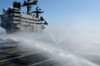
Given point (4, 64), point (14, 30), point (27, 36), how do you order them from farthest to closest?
point (27, 36) < point (14, 30) < point (4, 64)

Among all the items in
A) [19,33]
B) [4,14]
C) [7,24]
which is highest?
[4,14]

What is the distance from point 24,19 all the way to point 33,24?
3.86 metres

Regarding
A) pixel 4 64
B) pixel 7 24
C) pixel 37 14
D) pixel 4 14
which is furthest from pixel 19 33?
pixel 4 64

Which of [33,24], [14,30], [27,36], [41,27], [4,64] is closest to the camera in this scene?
[4,64]

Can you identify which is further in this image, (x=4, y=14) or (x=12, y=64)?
(x=4, y=14)

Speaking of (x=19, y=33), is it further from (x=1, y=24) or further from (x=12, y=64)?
(x=12, y=64)

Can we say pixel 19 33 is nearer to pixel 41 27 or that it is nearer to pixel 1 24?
pixel 1 24

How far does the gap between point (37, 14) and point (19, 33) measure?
14.9 metres

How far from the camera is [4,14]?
2770 centimetres

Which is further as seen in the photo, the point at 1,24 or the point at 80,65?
the point at 1,24

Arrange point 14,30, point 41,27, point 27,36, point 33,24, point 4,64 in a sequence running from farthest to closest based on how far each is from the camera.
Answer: point 41,27 < point 33,24 < point 27,36 < point 14,30 < point 4,64

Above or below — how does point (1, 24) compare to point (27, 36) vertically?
above

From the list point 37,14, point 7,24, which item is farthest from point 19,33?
point 37,14

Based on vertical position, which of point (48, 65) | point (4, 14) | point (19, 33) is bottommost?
point (48, 65)
